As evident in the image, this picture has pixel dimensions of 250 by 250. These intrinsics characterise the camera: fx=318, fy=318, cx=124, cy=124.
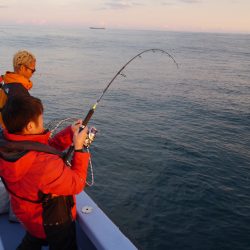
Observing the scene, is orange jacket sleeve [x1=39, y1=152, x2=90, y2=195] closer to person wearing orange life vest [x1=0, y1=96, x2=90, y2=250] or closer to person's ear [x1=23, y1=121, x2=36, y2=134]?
person wearing orange life vest [x1=0, y1=96, x2=90, y2=250]

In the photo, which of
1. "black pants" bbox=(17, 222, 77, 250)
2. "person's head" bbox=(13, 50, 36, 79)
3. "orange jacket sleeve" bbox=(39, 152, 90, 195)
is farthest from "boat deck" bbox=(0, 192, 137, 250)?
"person's head" bbox=(13, 50, 36, 79)

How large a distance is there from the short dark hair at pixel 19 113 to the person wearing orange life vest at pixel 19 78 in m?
1.08

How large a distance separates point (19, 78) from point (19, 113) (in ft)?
4.90

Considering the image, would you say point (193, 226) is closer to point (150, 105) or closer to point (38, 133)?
point (38, 133)

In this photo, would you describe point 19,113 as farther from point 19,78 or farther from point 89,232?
point 19,78

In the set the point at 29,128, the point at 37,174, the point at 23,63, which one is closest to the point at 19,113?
the point at 29,128

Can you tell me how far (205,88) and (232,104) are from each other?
18.3 ft

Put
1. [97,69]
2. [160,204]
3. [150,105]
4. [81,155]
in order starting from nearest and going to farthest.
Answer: [81,155]
[160,204]
[150,105]
[97,69]

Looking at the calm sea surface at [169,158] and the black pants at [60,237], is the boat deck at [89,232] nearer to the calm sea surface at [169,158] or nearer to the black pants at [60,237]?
the black pants at [60,237]

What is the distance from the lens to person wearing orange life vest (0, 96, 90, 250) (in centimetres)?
228

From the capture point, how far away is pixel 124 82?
2634cm

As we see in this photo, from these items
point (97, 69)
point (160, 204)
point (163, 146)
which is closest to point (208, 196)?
point (160, 204)

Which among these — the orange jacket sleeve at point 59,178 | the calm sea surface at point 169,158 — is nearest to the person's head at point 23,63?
the orange jacket sleeve at point 59,178

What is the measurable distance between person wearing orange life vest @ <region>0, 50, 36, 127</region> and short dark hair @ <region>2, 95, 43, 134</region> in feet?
3.55
